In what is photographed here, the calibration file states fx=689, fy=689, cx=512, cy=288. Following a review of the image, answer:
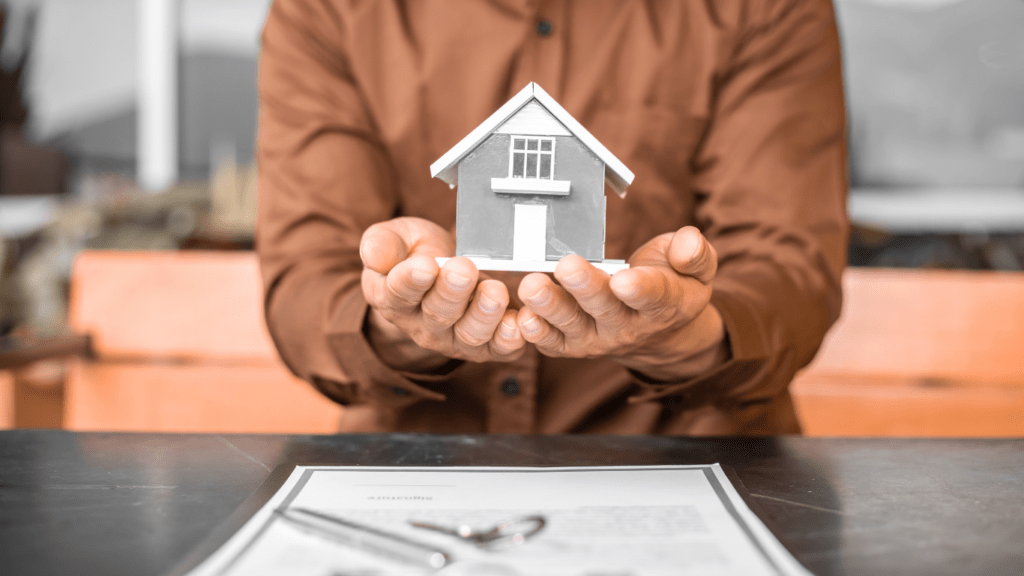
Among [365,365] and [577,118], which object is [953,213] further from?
[365,365]

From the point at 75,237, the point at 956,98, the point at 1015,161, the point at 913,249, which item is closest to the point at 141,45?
the point at 75,237

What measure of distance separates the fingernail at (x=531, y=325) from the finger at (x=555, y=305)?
10 millimetres

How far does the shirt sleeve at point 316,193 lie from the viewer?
0.91m

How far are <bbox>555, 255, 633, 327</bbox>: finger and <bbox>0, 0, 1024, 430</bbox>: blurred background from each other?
96.1 inches

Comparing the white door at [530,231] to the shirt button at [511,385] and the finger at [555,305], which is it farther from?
the shirt button at [511,385]

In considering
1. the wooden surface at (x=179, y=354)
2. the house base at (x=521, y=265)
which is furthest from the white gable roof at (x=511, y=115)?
the wooden surface at (x=179, y=354)

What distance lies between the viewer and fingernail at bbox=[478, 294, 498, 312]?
59cm

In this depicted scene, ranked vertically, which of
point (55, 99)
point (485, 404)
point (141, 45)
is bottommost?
point (485, 404)

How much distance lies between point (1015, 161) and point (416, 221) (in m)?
3.97

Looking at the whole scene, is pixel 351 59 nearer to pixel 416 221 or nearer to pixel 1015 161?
pixel 416 221

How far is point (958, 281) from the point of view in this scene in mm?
2160

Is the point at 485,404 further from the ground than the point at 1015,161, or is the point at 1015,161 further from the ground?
the point at 1015,161

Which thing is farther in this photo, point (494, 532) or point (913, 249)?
point (913, 249)

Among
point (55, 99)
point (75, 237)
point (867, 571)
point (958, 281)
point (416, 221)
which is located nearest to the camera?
point (867, 571)
